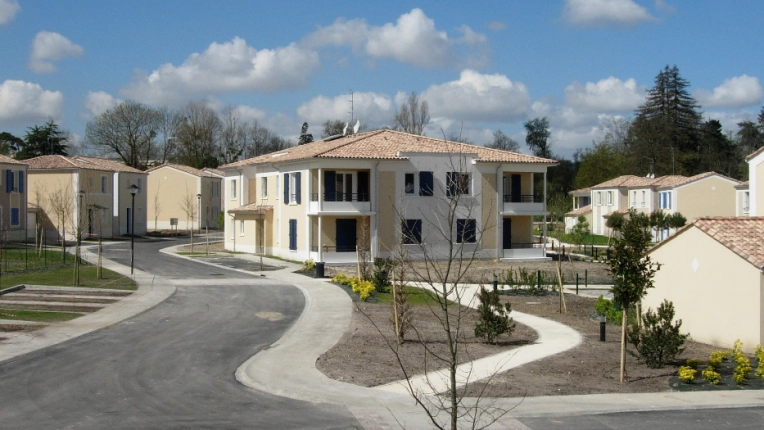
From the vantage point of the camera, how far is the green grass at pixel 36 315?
71.7 feet

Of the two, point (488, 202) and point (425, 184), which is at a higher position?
point (425, 184)

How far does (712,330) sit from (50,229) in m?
47.8

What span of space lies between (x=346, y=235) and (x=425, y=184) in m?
5.35

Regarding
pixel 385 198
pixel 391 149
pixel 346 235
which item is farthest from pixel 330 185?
pixel 391 149

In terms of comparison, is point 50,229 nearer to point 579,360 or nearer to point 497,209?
point 497,209

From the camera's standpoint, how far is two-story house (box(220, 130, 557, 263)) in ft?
135

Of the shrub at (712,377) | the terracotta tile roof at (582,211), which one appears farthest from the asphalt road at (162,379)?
the terracotta tile roof at (582,211)

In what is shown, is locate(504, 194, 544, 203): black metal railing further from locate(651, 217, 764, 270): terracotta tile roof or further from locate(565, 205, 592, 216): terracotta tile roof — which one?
locate(565, 205, 592, 216): terracotta tile roof

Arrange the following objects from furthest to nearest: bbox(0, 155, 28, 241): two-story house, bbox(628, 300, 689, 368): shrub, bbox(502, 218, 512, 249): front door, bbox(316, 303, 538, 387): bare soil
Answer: bbox(0, 155, 28, 241): two-story house
bbox(502, 218, 512, 249): front door
bbox(628, 300, 689, 368): shrub
bbox(316, 303, 538, 387): bare soil

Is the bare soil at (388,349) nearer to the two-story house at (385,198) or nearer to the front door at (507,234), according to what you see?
the two-story house at (385,198)

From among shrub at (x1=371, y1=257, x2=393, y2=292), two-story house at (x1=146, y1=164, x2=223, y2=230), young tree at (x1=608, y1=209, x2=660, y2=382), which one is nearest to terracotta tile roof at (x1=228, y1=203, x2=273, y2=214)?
shrub at (x1=371, y1=257, x2=393, y2=292)

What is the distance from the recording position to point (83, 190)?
5066 centimetres

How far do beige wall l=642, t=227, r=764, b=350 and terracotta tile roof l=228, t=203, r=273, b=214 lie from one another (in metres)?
28.8

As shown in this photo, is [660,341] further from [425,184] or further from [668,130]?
[668,130]
